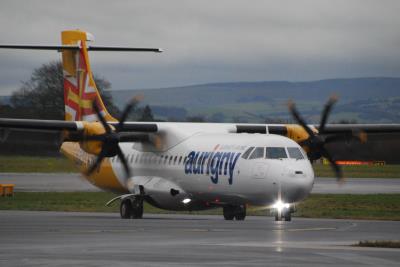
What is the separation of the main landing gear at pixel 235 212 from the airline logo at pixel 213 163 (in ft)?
4.66

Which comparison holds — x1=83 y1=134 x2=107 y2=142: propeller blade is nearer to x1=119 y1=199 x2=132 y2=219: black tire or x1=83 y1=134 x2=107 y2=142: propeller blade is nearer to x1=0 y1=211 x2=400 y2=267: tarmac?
x1=119 y1=199 x2=132 y2=219: black tire

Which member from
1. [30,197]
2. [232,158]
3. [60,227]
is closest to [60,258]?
[60,227]

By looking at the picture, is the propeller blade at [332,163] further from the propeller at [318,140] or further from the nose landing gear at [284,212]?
the nose landing gear at [284,212]

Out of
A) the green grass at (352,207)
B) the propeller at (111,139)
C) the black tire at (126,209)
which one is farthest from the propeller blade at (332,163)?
the black tire at (126,209)

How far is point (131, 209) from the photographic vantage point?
3706cm

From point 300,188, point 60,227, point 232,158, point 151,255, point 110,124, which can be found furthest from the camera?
point 110,124

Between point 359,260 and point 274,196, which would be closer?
point 359,260

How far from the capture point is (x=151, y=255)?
62.7 feet

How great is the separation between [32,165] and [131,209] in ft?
191

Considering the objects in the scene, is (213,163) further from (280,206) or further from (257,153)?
(280,206)

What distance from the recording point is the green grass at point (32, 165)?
88062mm

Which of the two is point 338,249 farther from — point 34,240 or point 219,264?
point 34,240

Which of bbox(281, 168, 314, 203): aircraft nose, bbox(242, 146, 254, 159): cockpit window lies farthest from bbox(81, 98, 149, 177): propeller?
bbox(281, 168, 314, 203): aircraft nose

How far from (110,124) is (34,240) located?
15.0 m
